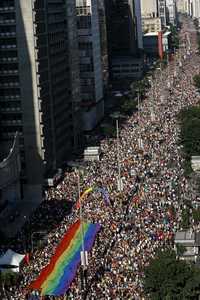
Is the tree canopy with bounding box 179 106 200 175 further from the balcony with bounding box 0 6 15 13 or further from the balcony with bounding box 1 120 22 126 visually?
the balcony with bounding box 0 6 15 13

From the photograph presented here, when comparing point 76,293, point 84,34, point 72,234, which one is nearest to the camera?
point 76,293

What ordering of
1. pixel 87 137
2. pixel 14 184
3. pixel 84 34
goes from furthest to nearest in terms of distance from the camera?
1. pixel 84 34
2. pixel 87 137
3. pixel 14 184

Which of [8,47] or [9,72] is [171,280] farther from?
[8,47]

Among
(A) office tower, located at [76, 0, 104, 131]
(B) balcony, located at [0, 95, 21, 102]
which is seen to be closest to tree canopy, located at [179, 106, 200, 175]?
(B) balcony, located at [0, 95, 21, 102]

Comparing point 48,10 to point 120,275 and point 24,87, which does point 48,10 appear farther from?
Result: point 120,275

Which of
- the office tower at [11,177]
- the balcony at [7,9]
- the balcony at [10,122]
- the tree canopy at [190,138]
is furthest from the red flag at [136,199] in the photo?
the balcony at [7,9]

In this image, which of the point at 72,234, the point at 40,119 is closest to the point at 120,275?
the point at 72,234
